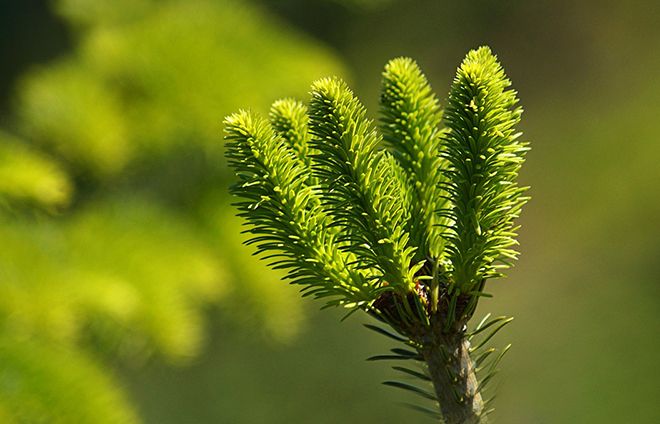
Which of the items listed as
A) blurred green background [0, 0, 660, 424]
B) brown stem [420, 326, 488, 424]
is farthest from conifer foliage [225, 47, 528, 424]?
blurred green background [0, 0, 660, 424]

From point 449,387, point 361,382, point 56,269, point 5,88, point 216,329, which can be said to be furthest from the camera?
point 361,382

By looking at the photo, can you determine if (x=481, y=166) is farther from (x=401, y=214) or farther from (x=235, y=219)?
(x=235, y=219)

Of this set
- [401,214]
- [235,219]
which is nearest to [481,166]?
[401,214]

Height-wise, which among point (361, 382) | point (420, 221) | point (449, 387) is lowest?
point (449, 387)

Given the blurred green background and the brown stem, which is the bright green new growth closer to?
the brown stem

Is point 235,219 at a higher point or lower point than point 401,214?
higher

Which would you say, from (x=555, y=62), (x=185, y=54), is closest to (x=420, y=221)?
(x=185, y=54)

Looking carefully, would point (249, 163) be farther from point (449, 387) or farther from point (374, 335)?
point (374, 335)
